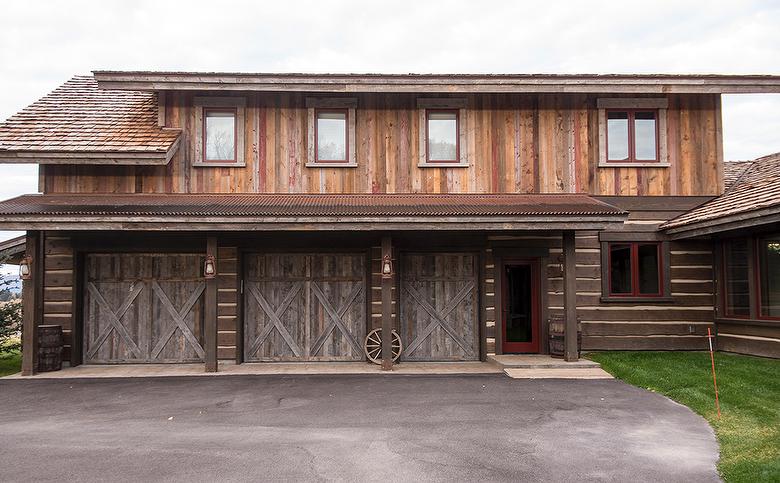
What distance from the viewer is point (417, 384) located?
9.79 metres

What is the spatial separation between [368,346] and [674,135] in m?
8.28

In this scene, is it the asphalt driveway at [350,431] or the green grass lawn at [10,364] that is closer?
the asphalt driveway at [350,431]

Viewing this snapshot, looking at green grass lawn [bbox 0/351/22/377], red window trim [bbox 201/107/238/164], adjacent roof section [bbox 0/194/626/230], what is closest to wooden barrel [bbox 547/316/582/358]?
adjacent roof section [bbox 0/194/626/230]

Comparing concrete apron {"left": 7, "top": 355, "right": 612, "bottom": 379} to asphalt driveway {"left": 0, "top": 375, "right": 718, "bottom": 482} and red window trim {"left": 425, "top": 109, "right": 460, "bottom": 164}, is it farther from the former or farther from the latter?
red window trim {"left": 425, "top": 109, "right": 460, "bottom": 164}

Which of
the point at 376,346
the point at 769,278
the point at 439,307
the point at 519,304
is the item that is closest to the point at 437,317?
the point at 439,307

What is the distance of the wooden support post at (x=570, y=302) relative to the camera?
11.1 m

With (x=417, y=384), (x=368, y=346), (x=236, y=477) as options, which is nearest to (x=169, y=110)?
(x=368, y=346)

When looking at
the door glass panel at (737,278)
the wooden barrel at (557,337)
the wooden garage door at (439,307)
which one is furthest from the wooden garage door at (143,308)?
the door glass panel at (737,278)

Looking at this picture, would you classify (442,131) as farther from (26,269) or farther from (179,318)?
(26,269)

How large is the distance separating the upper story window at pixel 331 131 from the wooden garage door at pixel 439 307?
2646 millimetres

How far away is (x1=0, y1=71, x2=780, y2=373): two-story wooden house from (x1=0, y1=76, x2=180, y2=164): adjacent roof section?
6 centimetres

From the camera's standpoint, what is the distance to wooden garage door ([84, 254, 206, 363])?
12008mm

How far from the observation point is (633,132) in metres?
12.9

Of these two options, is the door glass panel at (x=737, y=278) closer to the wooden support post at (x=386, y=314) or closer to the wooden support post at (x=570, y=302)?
the wooden support post at (x=570, y=302)
